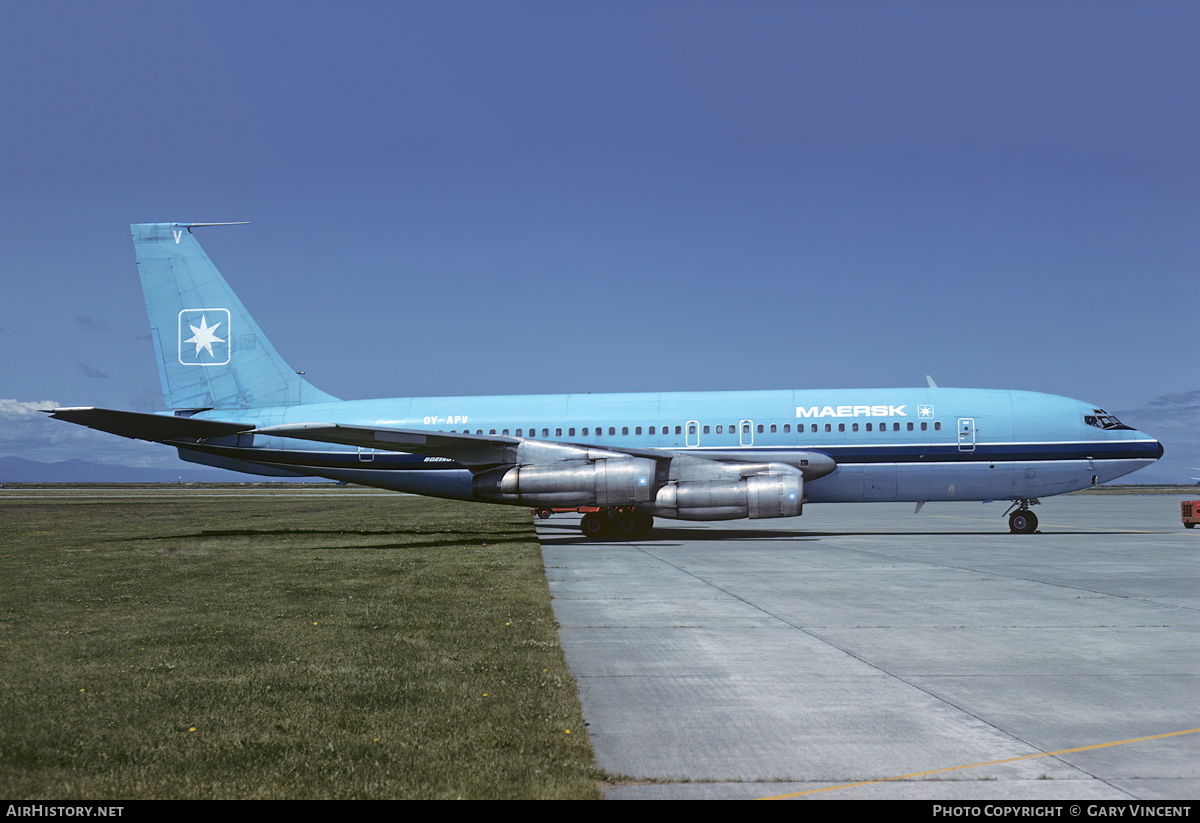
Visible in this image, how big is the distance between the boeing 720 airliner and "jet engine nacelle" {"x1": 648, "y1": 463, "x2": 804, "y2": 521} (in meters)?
0.04

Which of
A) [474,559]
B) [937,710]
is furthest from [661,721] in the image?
[474,559]

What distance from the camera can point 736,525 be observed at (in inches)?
1309

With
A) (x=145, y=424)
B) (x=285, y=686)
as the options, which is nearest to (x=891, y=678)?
(x=285, y=686)

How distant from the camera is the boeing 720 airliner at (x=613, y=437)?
23.8m

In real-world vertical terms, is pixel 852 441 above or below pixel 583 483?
above

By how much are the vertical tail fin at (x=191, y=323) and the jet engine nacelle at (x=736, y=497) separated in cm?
1428

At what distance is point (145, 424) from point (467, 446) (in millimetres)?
8557

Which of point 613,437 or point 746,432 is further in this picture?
point 613,437

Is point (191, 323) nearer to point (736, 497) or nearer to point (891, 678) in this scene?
point (736, 497)

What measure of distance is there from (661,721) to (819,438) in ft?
67.0

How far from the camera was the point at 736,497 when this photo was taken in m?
23.2

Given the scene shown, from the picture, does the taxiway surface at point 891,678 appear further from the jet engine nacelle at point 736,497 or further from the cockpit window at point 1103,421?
the cockpit window at point 1103,421

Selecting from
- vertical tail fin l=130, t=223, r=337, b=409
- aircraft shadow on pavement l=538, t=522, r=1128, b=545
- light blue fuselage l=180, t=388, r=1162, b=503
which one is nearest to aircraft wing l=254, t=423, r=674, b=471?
light blue fuselage l=180, t=388, r=1162, b=503

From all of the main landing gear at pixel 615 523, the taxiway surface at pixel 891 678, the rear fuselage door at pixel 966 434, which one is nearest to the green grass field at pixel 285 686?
the taxiway surface at pixel 891 678
